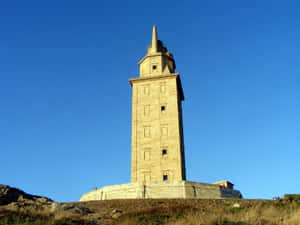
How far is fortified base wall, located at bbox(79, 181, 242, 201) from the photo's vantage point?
3066 centimetres

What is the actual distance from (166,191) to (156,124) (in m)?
9.97

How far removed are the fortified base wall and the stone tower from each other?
4284 millimetres

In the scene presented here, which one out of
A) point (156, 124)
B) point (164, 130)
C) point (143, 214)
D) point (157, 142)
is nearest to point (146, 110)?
point (156, 124)

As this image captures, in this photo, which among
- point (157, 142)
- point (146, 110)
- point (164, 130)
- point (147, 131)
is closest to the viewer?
point (157, 142)

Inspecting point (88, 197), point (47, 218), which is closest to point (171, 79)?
point (88, 197)

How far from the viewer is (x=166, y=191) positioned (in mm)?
30875

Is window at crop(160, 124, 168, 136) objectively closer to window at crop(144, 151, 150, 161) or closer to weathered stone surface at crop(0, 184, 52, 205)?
window at crop(144, 151, 150, 161)

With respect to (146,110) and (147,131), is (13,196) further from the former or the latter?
(146,110)

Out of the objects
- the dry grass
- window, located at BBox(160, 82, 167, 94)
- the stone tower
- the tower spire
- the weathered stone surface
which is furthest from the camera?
the tower spire

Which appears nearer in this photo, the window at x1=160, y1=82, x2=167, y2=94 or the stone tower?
the stone tower

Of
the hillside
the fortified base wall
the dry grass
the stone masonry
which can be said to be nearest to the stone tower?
the stone masonry

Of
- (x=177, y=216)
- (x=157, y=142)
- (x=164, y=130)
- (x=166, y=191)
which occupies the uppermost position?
(x=164, y=130)

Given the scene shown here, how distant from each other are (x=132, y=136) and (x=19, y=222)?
23.3 metres

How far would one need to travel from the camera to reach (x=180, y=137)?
38.3 m
